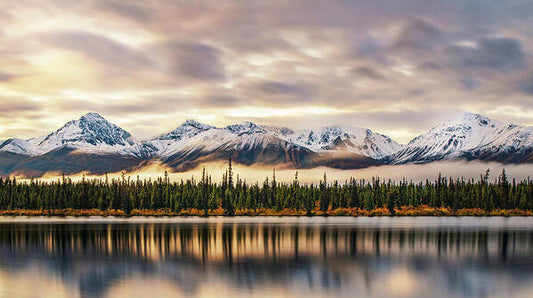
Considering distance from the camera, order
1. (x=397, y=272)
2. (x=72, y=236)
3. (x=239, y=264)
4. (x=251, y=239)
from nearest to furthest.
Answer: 1. (x=397, y=272)
2. (x=239, y=264)
3. (x=251, y=239)
4. (x=72, y=236)

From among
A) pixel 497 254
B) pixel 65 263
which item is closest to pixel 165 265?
pixel 65 263

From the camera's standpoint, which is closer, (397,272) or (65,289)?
(65,289)

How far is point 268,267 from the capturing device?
60.4 metres

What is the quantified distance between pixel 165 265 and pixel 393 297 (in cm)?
2837

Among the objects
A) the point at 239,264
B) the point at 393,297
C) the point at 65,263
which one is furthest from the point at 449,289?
the point at 65,263

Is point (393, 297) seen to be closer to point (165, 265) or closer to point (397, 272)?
point (397, 272)

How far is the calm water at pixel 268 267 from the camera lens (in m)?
47.7

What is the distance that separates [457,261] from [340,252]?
15.8 meters

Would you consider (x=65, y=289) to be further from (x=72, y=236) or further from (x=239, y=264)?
(x=72, y=236)

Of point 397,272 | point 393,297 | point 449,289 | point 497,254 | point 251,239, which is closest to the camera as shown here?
point 393,297

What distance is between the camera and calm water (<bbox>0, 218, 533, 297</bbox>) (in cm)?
4766

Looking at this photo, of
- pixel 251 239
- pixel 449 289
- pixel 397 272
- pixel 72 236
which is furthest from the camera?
pixel 72 236

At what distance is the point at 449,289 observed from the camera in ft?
157

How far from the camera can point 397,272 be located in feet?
188
